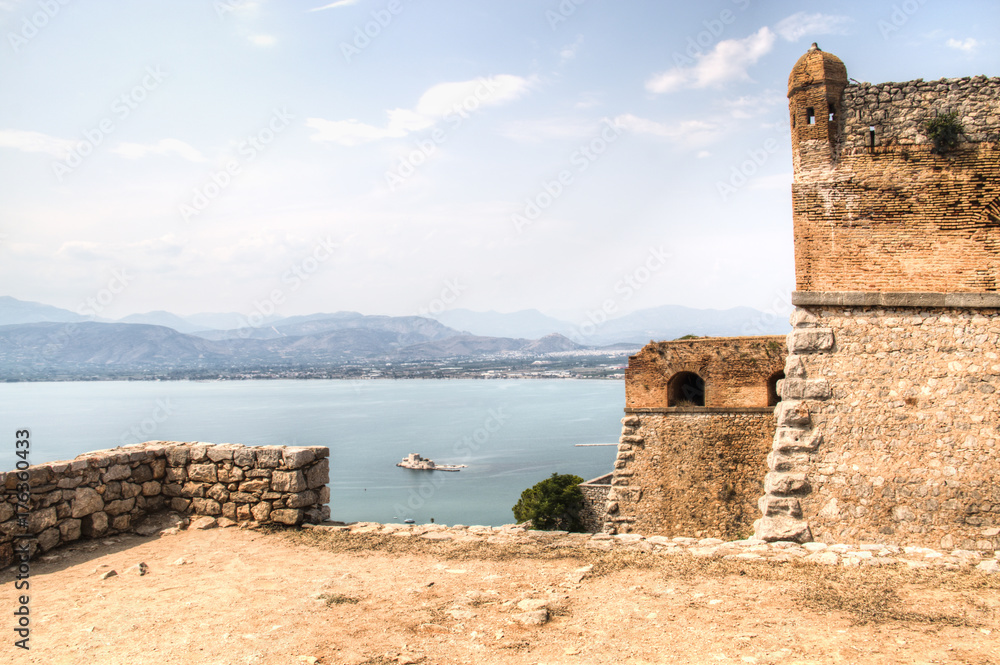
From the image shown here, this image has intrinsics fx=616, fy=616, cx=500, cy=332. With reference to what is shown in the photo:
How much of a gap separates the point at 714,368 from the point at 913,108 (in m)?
8.74

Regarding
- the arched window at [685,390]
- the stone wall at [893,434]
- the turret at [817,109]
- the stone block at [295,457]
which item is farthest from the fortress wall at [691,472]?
the stone block at [295,457]

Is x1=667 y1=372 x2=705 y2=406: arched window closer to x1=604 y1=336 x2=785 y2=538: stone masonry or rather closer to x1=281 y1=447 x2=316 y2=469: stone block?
x1=604 y1=336 x2=785 y2=538: stone masonry

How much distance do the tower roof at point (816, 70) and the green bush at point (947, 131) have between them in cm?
124

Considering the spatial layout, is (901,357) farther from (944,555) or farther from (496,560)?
(496,560)

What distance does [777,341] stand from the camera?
50.3 feet

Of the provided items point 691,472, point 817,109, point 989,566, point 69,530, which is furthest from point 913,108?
point 69,530

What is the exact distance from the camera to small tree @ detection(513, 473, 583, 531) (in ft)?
88.8

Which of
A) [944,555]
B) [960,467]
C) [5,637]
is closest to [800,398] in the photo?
[960,467]

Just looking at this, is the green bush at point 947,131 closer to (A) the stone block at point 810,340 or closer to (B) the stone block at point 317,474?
(A) the stone block at point 810,340

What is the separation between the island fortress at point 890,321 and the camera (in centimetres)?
694

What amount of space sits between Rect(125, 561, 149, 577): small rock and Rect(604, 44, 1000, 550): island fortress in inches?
259

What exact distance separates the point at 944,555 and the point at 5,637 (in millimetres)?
7838

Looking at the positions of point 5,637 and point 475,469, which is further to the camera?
point 475,469

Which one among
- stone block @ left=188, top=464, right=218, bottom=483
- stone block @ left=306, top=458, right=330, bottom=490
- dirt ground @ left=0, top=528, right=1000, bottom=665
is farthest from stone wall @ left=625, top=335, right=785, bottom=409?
stone block @ left=188, top=464, right=218, bottom=483
